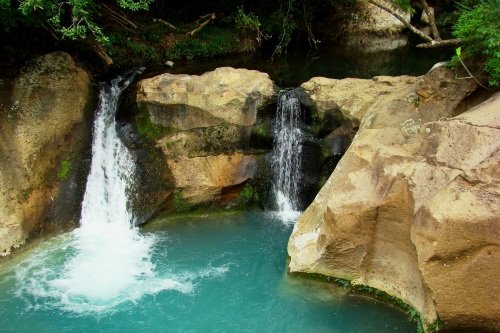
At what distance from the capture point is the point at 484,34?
7309mm

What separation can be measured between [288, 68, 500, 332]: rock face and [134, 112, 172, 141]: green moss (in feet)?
11.9

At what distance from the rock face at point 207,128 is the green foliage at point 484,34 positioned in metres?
3.96

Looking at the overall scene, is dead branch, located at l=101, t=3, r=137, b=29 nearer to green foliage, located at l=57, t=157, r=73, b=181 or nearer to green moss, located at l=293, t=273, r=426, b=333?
green foliage, located at l=57, t=157, r=73, b=181

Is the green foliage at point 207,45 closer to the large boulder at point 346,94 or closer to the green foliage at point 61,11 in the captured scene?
the green foliage at point 61,11

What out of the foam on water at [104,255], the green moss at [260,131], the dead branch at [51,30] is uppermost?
the dead branch at [51,30]

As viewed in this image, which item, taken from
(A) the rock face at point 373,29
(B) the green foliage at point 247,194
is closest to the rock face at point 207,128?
(B) the green foliage at point 247,194

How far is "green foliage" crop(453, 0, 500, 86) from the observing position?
715cm

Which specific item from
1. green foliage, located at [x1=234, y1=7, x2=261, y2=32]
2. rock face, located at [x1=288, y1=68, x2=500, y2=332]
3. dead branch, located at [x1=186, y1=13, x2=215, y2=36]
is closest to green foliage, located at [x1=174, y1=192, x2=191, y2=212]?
rock face, located at [x1=288, y1=68, x2=500, y2=332]

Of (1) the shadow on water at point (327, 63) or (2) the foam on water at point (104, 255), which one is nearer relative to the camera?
(2) the foam on water at point (104, 255)

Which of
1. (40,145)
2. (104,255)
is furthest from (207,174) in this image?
(40,145)

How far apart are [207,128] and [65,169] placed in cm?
297

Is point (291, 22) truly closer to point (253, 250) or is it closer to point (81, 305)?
point (253, 250)

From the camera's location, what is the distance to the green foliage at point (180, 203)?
1008 centimetres

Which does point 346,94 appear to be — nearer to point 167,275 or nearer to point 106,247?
point 167,275
